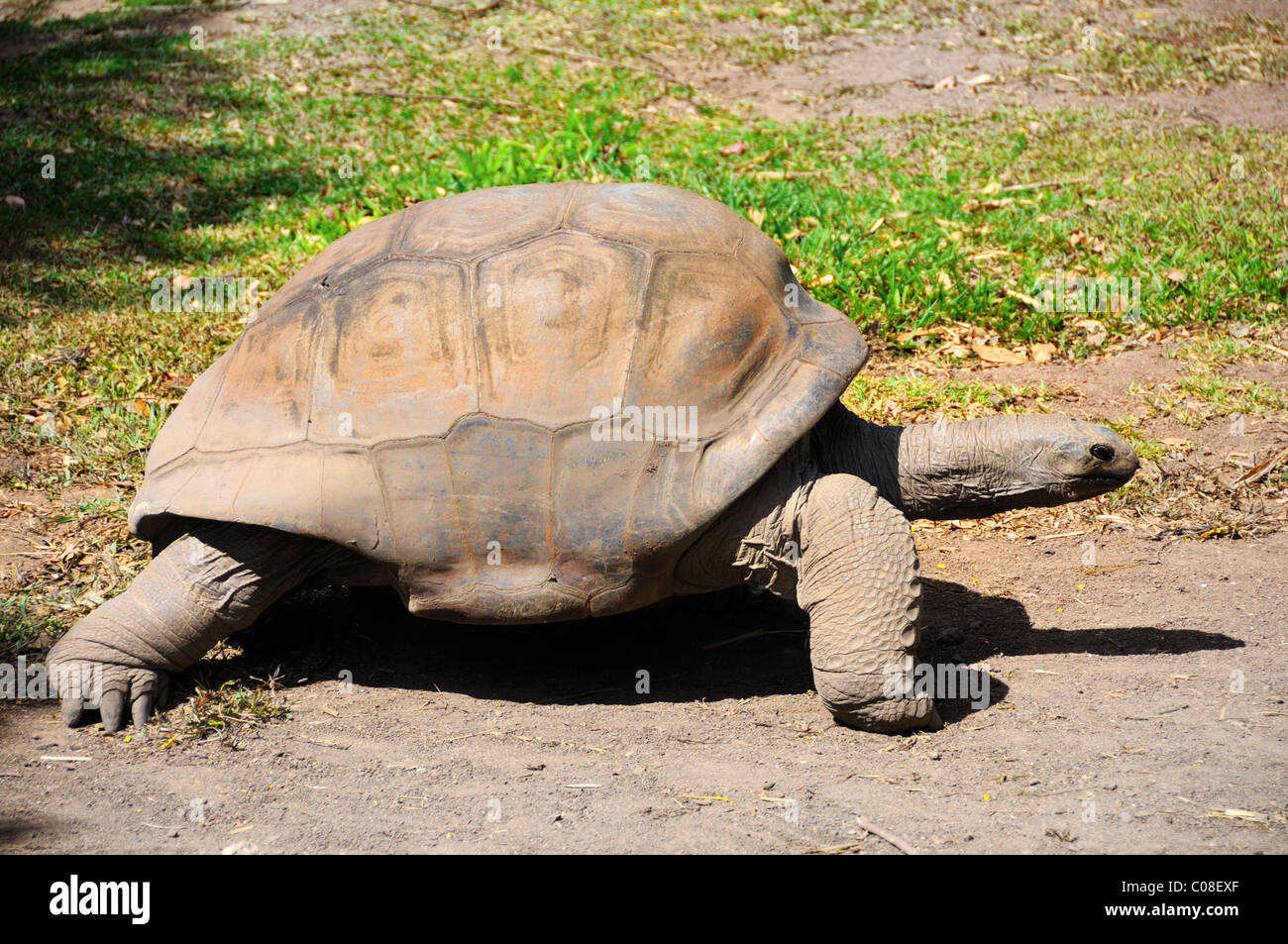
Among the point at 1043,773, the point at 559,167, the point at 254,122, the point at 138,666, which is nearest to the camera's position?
the point at 1043,773

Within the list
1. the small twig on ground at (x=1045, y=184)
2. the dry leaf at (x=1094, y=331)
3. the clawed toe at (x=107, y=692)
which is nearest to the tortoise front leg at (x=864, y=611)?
the clawed toe at (x=107, y=692)

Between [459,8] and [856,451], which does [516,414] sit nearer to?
[856,451]

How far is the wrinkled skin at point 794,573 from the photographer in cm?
404

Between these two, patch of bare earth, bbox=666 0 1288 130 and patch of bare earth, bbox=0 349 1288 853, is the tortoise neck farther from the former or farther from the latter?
patch of bare earth, bbox=666 0 1288 130

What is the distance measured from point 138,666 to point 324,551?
0.80m

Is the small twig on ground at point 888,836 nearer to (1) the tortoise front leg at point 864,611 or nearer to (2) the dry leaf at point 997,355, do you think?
(1) the tortoise front leg at point 864,611

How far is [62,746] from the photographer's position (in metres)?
3.96

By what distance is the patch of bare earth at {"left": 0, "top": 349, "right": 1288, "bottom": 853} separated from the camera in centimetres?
334

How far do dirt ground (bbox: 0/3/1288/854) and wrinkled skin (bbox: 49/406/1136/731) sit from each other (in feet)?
0.69

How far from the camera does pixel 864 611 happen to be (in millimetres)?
4035

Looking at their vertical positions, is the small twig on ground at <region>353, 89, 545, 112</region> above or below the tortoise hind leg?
above

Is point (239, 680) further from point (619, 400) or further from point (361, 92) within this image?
point (361, 92)

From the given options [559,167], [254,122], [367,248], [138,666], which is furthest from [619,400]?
[254,122]

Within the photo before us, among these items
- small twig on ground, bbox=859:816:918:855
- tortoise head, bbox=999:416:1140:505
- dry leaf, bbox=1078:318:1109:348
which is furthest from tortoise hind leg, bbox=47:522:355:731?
dry leaf, bbox=1078:318:1109:348
